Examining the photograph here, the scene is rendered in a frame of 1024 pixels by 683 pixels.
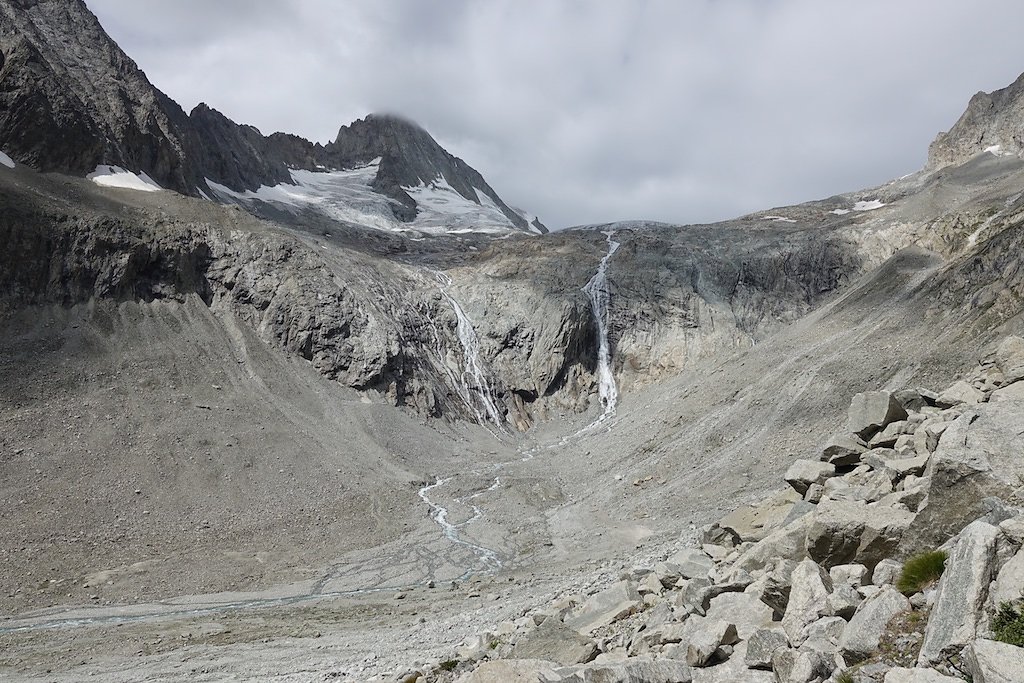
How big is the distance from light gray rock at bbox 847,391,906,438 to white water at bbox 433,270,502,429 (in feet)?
146

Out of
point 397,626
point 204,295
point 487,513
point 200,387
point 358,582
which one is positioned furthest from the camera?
point 204,295

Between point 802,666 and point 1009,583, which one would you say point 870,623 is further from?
point 1009,583

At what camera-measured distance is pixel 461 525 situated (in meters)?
34.5

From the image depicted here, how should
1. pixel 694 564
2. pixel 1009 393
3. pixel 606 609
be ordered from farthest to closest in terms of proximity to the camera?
pixel 1009 393 < pixel 606 609 < pixel 694 564

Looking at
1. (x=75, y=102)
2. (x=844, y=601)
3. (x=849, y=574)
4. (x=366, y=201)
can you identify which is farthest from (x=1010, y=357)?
(x=366, y=201)

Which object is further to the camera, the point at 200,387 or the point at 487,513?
the point at 200,387

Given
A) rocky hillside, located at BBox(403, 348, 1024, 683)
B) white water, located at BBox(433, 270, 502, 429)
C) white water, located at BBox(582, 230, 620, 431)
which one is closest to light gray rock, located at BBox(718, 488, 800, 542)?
rocky hillside, located at BBox(403, 348, 1024, 683)

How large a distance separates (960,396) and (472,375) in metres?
49.9

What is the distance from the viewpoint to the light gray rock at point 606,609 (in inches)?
410

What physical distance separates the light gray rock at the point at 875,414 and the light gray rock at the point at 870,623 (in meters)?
8.02

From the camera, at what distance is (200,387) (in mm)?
44062

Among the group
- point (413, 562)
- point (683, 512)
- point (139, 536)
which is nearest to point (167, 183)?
point (139, 536)

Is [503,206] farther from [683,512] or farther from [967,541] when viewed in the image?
[967,541]

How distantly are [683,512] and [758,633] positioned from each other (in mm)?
23730
